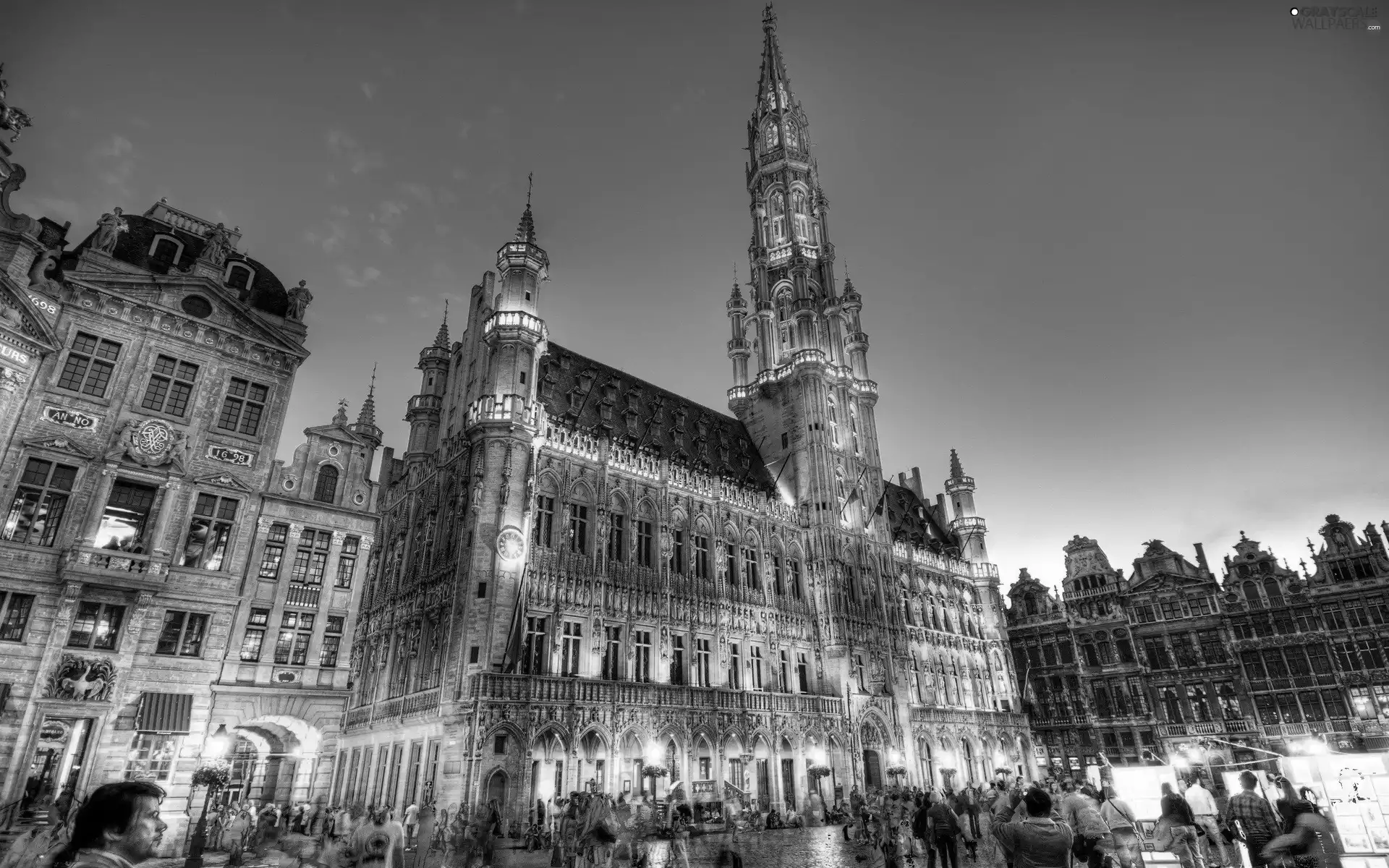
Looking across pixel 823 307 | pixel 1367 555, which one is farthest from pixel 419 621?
pixel 1367 555

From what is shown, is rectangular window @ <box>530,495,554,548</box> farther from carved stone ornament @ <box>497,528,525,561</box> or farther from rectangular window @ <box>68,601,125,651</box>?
rectangular window @ <box>68,601,125,651</box>

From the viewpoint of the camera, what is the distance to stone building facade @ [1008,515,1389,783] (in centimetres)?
5269

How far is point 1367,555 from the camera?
53938mm

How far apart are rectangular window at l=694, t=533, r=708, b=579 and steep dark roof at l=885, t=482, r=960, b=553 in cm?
2193

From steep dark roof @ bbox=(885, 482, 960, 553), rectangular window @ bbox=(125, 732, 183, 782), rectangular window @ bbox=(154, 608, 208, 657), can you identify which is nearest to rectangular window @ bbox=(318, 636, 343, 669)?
rectangular window @ bbox=(154, 608, 208, 657)

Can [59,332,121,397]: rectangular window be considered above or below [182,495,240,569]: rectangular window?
above

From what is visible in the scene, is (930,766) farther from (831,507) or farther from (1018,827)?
(1018,827)

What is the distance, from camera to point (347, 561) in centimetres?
2883

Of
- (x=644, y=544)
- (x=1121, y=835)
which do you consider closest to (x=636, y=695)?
(x=644, y=544)

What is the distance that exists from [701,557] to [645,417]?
10.3 m

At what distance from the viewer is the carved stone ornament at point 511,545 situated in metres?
32.7

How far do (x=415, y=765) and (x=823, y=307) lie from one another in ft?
146

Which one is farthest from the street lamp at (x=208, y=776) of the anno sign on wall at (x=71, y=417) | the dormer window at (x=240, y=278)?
the dormer window at (x=240, y=278)

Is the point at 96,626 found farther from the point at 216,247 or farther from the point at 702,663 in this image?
the point at 702,663
